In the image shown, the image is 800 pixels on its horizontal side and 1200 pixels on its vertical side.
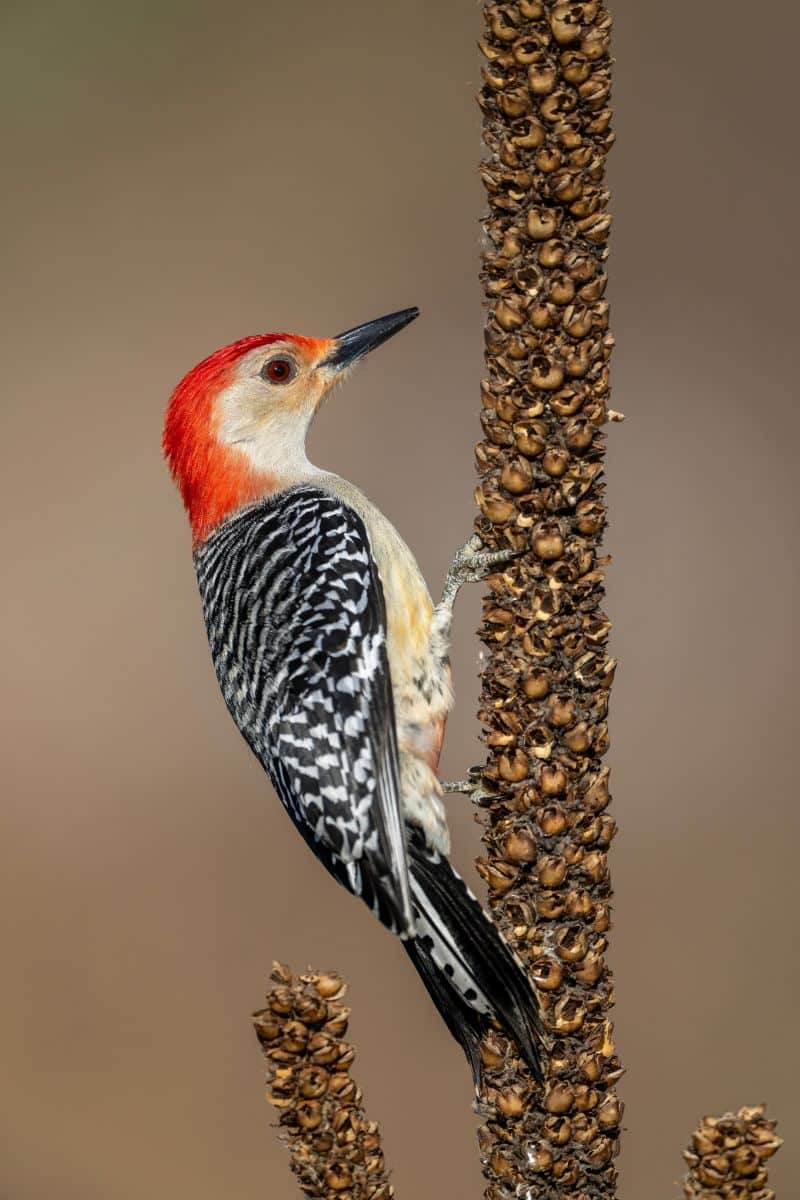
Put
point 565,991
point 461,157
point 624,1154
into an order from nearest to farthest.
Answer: point 565,991, point 624,1154, point 461,157

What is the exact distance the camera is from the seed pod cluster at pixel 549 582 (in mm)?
1854

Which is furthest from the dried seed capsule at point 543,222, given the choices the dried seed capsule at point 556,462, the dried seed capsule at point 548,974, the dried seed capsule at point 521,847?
the dried seed capsule at point 548,974

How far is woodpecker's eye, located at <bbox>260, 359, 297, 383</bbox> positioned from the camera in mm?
3256

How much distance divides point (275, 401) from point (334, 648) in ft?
2.69

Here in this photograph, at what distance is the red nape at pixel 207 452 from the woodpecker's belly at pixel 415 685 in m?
0.38

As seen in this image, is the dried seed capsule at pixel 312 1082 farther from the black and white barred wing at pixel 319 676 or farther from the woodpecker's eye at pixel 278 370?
the woodpecker's eye at pixel 278 370

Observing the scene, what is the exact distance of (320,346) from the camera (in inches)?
132

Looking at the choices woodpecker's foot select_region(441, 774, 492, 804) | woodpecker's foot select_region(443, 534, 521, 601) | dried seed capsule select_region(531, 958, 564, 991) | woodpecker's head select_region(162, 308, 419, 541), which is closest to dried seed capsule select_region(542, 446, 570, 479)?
woodpecker's foot select_region(443, 534, 521, 601)

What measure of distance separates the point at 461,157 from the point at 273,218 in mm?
815

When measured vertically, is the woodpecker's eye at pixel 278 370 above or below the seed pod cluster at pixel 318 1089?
above

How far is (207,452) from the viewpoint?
10.6 ft

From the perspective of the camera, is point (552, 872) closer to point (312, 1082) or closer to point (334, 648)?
point (312, 1082)

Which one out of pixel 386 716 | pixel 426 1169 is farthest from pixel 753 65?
pixel 426 1169

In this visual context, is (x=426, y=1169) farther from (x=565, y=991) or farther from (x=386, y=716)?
(x=565, y=991)
